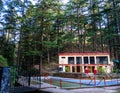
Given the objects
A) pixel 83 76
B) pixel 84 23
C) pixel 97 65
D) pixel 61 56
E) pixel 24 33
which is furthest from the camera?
pixel 84 23

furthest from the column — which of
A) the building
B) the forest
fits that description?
the building

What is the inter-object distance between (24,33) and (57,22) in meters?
8.08

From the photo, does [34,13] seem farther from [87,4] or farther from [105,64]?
[105,64]

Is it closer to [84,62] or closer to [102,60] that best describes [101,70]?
[102,60]

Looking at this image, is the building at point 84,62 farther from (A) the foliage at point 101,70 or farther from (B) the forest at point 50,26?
(B) the forest at point 50,26

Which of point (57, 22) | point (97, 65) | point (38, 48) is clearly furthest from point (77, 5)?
point (97, 65)

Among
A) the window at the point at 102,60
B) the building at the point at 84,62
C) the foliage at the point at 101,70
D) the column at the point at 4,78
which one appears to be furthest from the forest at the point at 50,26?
the column at the point at 4,78

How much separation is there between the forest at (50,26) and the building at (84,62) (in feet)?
10.1

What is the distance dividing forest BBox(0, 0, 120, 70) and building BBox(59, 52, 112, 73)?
3.09m

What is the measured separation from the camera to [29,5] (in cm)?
3325

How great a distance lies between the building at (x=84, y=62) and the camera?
2988 cm

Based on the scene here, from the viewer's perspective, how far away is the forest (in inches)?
1253

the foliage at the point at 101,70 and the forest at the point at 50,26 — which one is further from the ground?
the forest at the point at 50,26

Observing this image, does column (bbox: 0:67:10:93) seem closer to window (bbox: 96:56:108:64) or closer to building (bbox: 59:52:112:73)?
building (bbox: 59:52:112:73)
